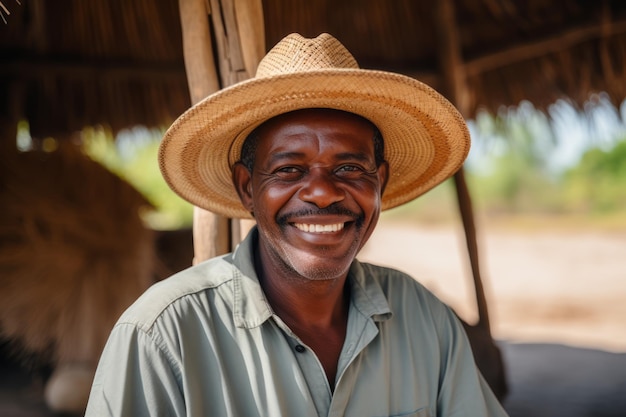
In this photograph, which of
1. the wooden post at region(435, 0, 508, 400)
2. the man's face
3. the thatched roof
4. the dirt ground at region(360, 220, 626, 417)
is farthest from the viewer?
the dirt ground at region(360, 220, 626, 417)

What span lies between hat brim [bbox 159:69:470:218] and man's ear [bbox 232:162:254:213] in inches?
2.0

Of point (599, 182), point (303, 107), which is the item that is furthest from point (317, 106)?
point (599, 182)

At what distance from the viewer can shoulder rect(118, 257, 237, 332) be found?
1.37 metres

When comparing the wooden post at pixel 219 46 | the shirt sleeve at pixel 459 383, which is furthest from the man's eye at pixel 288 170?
the shirt sleeve at pixel 459 383

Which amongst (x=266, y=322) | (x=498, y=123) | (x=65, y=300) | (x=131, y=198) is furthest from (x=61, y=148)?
(x=498, y=123)

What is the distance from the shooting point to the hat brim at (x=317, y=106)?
1.43m

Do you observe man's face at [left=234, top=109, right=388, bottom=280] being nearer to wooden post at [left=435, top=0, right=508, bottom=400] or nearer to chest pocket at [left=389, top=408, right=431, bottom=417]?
chest pocket at [left=389, top=408, right=431, bottom=417]

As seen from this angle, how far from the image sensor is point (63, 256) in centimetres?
332

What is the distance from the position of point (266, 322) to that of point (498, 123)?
363 centimetres

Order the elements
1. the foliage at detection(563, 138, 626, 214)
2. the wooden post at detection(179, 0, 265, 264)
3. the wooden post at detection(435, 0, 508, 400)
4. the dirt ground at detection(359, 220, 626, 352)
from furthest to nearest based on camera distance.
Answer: the foliage at detection(563, 138, 626, 214) < the dirt ground at detection(359, 220, 626, 352) < the wooden post at detection(435, 0, 508, 400) < the wooden post at detection(179, 0, 265, 264)

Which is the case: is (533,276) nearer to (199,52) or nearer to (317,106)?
(199,52)

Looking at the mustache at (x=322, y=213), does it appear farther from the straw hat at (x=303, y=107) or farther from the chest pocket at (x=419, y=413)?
the chest pocket at (x=419, y=413)

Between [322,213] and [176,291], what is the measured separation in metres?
0.39

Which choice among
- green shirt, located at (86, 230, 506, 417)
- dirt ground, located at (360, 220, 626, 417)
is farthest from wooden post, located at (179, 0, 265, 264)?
dirt ground, located at (360, 220, 626, 417)
